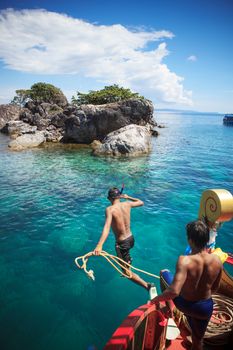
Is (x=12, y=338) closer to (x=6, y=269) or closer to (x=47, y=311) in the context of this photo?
(x=47, y=311)

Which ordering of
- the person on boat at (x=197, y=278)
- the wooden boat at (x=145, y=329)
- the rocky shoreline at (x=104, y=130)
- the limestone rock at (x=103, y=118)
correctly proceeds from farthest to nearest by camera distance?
the limestone rock at (x=103, y=118)
the rocky shoreline at (x=104, y=130)
the wooden boat at (x=145, y=329)
the person on boat at (x=197, y=278)

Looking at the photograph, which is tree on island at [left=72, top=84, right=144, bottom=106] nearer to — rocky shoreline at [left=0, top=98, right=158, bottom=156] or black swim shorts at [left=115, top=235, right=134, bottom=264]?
rocky shoreline at [left=0, top=98, right=158, bottom=156]

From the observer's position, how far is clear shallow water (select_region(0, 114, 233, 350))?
7.26m

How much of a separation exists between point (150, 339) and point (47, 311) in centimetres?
437

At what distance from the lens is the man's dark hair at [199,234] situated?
3.74 meters

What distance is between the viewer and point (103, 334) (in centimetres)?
693

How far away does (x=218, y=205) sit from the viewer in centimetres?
620

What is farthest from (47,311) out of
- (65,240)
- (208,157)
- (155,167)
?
(208,157)

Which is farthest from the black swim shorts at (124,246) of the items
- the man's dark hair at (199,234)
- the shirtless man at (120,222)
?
the man's dark hair at (199,234)

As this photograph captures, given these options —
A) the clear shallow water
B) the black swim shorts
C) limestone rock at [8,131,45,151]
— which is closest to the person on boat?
the black swim shorts

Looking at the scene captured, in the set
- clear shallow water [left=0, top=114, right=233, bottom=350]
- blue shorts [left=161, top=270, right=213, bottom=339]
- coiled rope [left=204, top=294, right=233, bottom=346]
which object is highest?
blue shorts [left=161, top=270, right=213, bottom=339]

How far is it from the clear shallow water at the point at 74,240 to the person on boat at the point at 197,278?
4117mm

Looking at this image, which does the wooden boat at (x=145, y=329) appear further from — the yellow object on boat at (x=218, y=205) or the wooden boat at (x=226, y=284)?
the yellow object on boat at (x=218, y=205)

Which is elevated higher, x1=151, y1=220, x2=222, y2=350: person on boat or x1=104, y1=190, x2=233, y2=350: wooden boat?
x1=151, y1=220, x2=222, y2=350: person on boat
